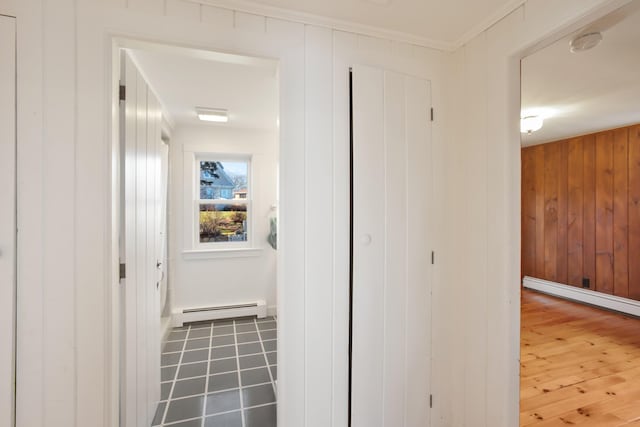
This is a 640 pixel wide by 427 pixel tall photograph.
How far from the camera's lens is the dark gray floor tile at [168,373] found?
2.32m

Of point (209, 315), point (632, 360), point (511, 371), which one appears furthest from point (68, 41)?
point (632, 360)

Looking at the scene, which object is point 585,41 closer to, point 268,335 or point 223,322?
point 268,335

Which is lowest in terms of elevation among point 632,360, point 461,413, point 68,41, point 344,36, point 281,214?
point 632,360

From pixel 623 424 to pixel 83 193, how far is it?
3461 mm

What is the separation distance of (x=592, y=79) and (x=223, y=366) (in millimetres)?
4064

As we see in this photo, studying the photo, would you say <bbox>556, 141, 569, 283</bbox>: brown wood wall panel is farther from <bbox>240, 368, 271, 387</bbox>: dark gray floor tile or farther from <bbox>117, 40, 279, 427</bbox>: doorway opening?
<bbox>240, 368, 271, 387</bbox>: dark gray floor tile

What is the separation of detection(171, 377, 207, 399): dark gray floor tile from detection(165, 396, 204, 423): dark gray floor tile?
0.07 m

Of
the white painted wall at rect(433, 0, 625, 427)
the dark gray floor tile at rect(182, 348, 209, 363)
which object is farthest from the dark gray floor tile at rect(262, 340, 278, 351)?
the white painted wall at rect(433, 0, 625, 427)

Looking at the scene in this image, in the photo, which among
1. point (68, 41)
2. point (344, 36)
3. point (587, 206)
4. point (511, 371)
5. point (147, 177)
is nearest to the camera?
point (68, 41)

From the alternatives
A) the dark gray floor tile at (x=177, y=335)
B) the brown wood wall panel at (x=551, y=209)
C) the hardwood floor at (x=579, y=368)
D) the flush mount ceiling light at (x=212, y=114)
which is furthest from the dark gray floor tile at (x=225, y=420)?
the brown wood wall panel at (x=551, y=209)

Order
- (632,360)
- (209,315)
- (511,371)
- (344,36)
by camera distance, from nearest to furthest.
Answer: (511,371)
(344,36)
(632,360)
(209,315)

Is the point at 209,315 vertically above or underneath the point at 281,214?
underneath

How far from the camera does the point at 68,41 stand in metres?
1.19

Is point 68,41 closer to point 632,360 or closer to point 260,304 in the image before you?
point 260,304
